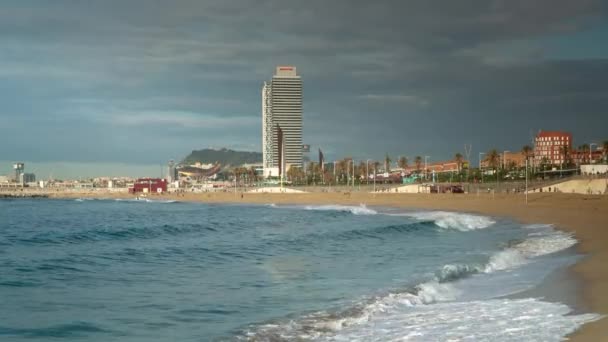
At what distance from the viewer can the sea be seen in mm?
8266

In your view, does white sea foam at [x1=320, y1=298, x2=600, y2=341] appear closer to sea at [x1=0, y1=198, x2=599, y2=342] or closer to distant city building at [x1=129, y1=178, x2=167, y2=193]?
sea at [x1=0, y1=198, x2=599, y2=342]

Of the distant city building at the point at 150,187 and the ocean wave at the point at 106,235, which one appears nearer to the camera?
the ocean wave at the point at 106,235

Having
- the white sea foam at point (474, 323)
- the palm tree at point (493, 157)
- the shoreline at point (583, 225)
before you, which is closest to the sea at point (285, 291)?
the white sea foam at point (474, 323)

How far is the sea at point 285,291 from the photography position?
8266 millimetres

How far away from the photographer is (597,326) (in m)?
7.29

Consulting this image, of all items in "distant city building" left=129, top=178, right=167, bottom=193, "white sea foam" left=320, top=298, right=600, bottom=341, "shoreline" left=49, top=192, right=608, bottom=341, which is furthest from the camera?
→ "distant city building" left=129, top=178, right=167, bottom=193

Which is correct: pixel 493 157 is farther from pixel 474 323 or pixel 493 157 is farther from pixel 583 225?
pixel 474 323

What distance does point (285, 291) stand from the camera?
11.7 meters

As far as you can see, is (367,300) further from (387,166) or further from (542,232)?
(387,166)

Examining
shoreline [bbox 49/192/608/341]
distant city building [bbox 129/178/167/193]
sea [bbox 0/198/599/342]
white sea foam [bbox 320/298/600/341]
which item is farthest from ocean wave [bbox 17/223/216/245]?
distant city building [bbox 129/178/167/193]

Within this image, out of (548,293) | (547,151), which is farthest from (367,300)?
(547,151)

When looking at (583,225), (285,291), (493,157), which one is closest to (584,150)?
(493,157)

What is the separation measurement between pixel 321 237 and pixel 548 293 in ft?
48.4

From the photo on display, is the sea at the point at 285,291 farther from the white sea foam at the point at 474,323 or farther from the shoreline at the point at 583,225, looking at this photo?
the shoreline at the point at 583,225
